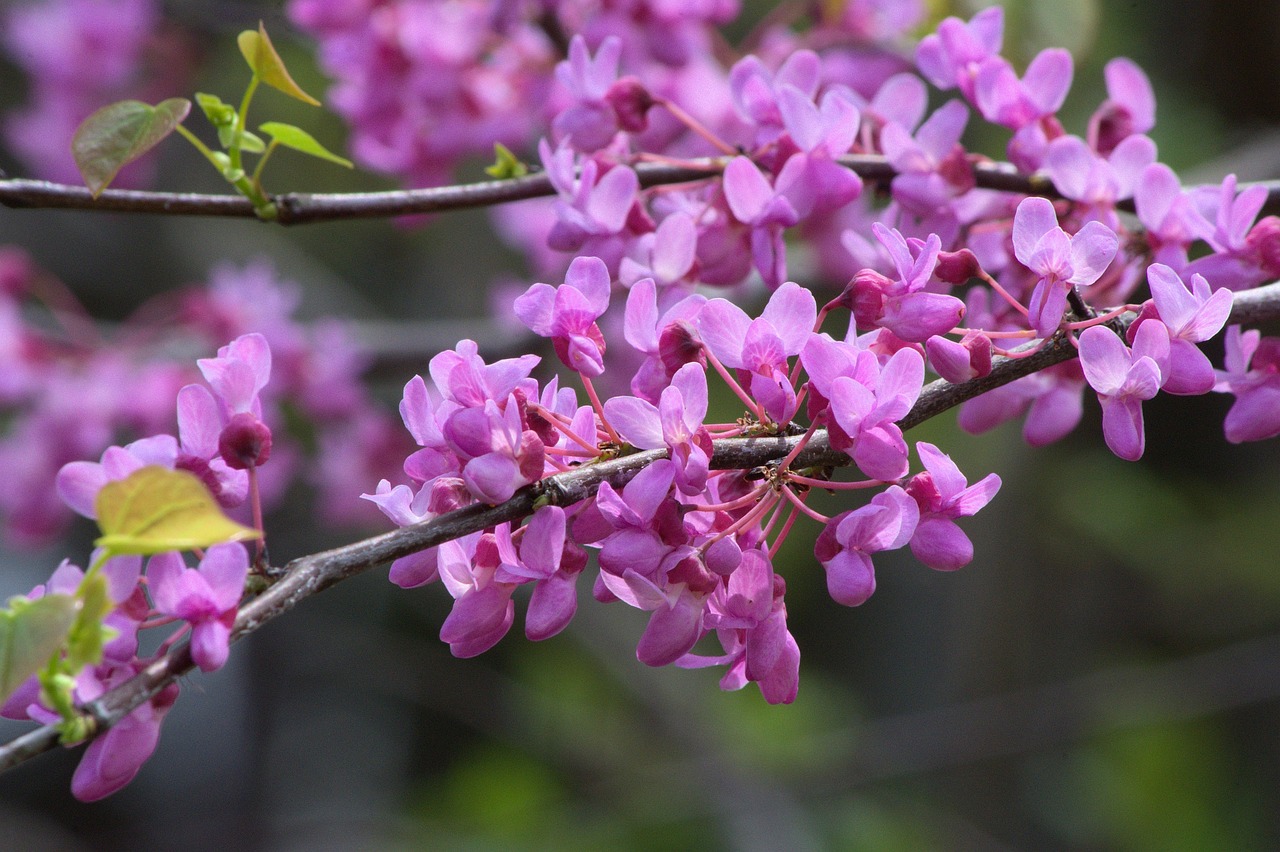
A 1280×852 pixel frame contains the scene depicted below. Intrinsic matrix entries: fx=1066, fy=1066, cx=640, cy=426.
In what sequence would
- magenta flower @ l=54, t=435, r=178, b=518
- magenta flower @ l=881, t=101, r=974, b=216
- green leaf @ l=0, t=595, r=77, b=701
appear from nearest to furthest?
1. green leaf @ l=0, t=595, r=77, b=701
2. magenta flower @ l=54, t=435, r=178, b=518
3. magenta flower @ l=881, t=101, r=974, b=216

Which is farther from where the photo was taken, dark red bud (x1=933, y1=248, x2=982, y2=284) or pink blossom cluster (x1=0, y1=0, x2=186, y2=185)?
pink blossom cluster (x1=0, y1=0, x2=186, y2=185)

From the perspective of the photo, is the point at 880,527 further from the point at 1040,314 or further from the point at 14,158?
the point at 14,158

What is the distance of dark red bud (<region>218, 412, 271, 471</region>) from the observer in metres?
0.53

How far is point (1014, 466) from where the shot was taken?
6.67ft

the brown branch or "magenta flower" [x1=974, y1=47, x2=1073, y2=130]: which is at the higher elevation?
Result: "magenta flower" [x1=974, y1=47, x2=1073, y2=130]

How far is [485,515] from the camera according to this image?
0.50 meters

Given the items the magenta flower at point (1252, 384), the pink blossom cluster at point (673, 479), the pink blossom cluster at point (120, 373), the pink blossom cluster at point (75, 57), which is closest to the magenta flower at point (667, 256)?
the pink blossom cluster at point (673, 479)

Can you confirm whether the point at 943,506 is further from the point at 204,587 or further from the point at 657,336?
the point at 204,587

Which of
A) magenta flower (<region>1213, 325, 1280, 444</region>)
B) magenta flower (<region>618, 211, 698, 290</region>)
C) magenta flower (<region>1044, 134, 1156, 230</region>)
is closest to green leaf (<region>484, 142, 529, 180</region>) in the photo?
magenta flower (<region>618, 211, 698, 290</region>)

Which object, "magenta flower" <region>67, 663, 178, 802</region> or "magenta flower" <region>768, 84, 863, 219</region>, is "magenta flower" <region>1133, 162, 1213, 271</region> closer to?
"magenta flower" <region>768, 84, 863, 219</region>

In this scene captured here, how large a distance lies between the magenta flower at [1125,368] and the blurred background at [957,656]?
2.16 feet

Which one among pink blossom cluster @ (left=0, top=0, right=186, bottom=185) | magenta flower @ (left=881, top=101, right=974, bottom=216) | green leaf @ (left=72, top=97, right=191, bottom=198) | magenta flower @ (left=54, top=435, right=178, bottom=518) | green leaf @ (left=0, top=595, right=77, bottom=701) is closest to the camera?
green leaf @ (left=0, top=595, right=77, bottom=701)

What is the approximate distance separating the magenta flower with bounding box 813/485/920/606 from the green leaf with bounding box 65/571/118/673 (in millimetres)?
327

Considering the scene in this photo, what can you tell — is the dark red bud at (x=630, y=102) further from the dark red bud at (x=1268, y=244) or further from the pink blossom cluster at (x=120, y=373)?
the pink blossom cluster at (x=120, y=373)
